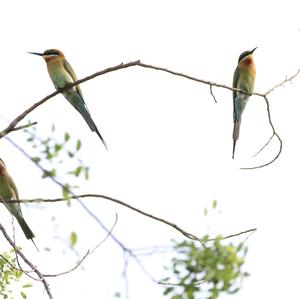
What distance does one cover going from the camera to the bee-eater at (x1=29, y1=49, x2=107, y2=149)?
5.64 metres

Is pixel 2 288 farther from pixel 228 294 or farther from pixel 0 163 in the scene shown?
pixel 228 294

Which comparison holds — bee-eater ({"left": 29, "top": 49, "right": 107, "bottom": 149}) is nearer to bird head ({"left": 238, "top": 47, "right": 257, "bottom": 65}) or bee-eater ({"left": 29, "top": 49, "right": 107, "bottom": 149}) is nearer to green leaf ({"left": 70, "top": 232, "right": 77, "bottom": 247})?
bird head ({"left": 238, "top": 47, "right": 257, "bottom": 65})

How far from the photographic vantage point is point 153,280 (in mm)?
2564

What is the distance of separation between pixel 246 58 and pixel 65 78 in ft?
5.31

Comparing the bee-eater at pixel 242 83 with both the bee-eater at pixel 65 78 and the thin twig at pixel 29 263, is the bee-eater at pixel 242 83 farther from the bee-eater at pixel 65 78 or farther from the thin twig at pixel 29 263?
the thin twig at pixel 29 263

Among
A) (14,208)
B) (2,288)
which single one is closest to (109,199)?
(2,288)

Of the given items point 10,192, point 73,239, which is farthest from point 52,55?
point 73,239

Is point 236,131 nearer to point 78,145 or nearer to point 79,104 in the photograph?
point 79,104

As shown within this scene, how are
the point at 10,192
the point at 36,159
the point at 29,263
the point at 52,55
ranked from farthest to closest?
1. the point at 52,55
2. the point at 10,192
3. the point at 29,263
4. the point at 36,159

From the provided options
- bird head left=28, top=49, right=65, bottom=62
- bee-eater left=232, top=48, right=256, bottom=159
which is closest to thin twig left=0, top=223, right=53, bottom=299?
bee-eater left=232, top=48, right=256, bottom=159

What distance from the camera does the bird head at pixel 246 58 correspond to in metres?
6.54

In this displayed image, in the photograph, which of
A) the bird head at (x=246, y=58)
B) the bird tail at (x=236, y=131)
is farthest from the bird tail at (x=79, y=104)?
the bird head at (x=246, y=58)

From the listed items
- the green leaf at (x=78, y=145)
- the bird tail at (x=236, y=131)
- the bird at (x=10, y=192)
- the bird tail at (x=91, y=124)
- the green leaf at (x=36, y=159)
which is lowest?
the green leaf at (x=36, y=159)

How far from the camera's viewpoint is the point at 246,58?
6.64m
